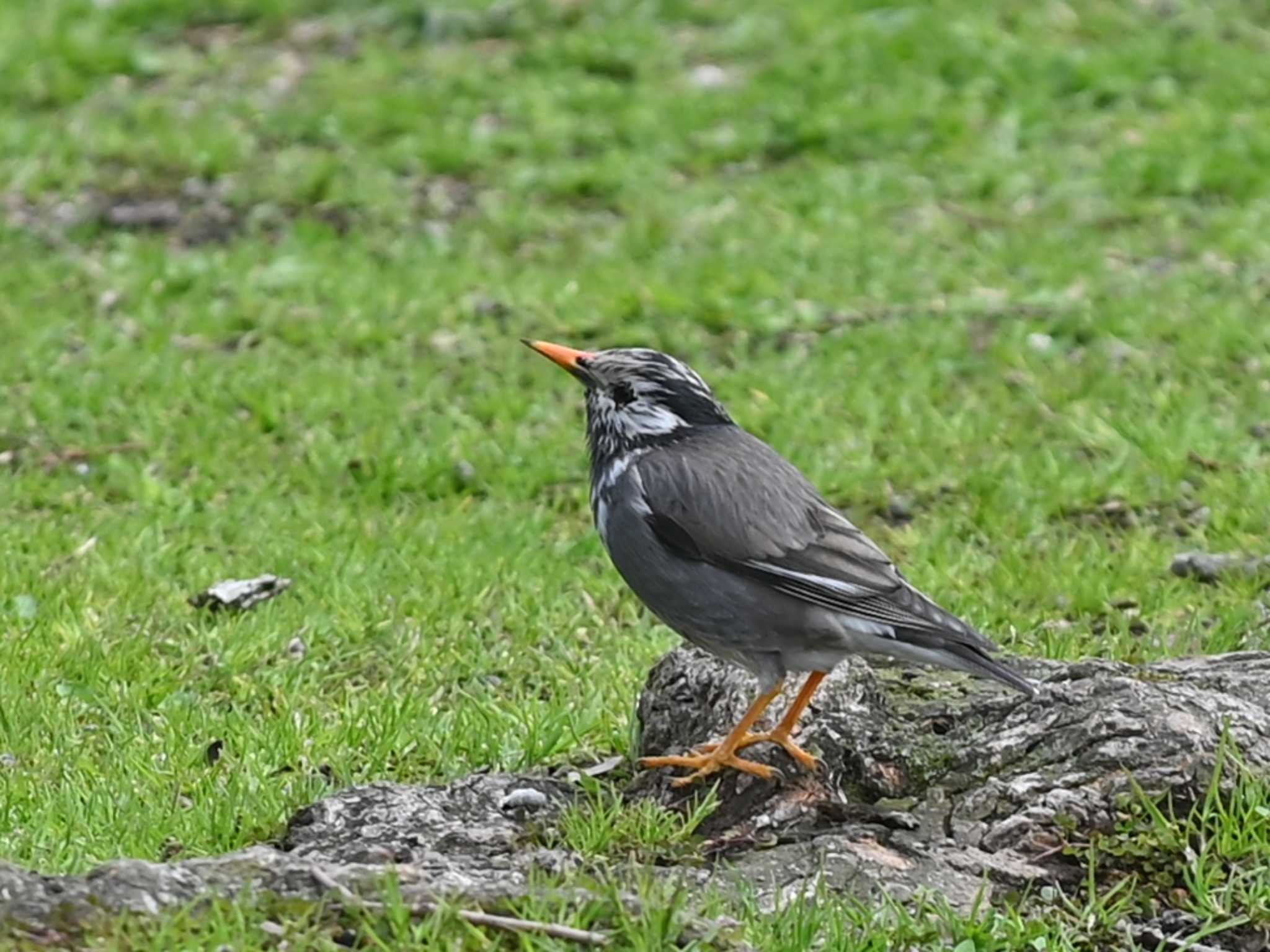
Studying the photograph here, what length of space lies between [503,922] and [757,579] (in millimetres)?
1622

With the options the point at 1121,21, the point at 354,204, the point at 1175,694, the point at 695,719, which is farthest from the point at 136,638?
the point at 1121,21

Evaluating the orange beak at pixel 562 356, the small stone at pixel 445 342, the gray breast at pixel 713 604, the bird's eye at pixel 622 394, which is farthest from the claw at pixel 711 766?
the small stone at pixel 445 342

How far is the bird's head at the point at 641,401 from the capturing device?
20.0 feet

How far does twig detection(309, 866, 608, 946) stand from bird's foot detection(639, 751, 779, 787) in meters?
1.20

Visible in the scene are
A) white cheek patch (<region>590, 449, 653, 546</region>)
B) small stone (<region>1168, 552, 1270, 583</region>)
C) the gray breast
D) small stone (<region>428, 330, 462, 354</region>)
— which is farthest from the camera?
small stone (<region>428, 330, 462, 354</region>)

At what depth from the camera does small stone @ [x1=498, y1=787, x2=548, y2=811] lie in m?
5.51

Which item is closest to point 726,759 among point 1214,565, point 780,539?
point 780,539

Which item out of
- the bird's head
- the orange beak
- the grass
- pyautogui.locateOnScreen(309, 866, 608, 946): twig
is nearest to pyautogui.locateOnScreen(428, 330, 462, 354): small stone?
the grass

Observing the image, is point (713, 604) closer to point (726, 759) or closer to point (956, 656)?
point (726, 759)

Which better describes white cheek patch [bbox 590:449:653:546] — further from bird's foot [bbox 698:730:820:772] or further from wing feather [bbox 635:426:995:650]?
bird's foot [bbox 698:730:820:772]

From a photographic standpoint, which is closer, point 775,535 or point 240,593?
point 775,535

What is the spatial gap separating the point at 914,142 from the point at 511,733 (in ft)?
24.4

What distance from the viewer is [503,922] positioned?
428 cm

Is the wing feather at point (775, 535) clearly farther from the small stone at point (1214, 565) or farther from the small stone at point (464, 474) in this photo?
the small stone at point (464, 474)
